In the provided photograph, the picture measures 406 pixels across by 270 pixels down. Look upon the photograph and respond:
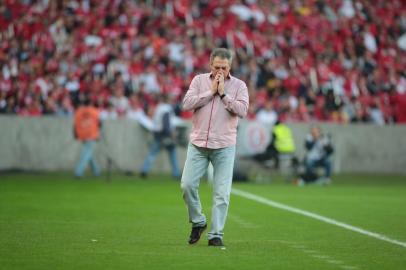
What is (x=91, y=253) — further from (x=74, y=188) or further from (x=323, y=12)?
(x=323, y=12)

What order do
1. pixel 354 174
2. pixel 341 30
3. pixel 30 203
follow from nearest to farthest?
pixel 30 203
pixel 354 174
pixel 341 30

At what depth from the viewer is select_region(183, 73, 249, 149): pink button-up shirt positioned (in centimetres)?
1088

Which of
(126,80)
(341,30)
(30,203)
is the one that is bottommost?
(30,203)

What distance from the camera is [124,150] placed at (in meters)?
28.9

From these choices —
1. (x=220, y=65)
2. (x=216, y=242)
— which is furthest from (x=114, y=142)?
(x=220, y=65)

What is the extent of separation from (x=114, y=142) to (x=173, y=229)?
15.9 m

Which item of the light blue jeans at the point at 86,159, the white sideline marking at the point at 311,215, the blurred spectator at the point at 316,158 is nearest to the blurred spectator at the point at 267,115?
the blurred spectator at the point at 316,158

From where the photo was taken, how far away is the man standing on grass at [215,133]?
10.9m

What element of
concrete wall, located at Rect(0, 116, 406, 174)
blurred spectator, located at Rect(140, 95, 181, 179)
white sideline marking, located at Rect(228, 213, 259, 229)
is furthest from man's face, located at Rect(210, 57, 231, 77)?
concrete wall, located at Rect(0, 116, 406, 174)

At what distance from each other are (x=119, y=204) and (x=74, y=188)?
4.36 metres

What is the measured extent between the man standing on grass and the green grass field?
0.48m

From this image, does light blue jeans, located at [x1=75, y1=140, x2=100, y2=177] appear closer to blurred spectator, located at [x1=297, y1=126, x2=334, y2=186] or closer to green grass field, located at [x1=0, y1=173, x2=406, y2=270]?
green grass field, located at [x1=0, y1=173, x2=406, y2=270]

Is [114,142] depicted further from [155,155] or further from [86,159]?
[86,159]

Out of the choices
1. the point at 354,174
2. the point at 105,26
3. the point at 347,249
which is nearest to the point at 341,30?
the point at 354,174
